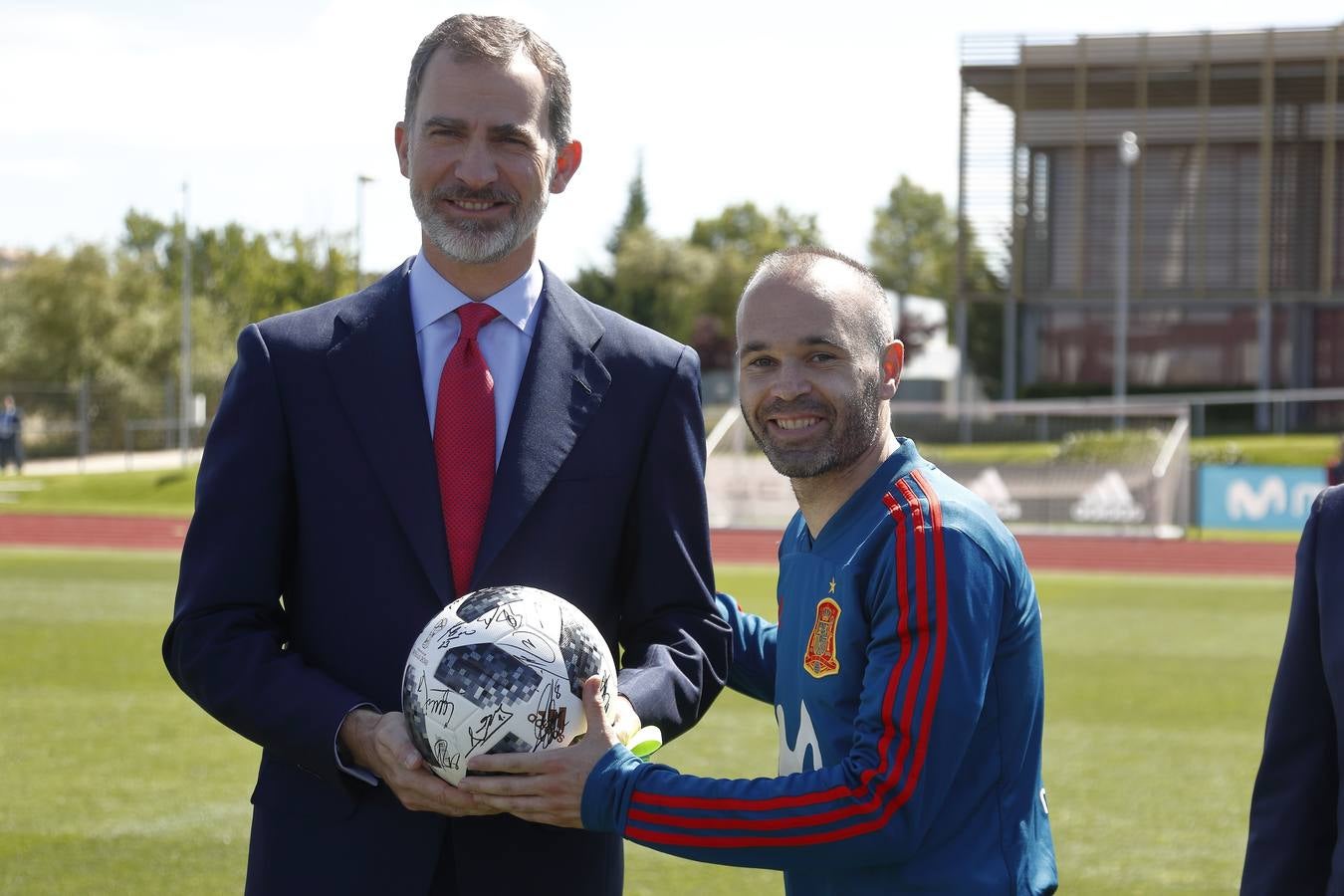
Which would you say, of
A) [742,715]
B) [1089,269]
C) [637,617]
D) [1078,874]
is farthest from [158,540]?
[1089,269]

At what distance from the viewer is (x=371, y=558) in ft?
10.1

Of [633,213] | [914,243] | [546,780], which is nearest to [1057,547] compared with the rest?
[546,780]

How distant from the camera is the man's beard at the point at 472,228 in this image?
3.15 metres

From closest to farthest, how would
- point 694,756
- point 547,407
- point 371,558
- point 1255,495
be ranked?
point 371,558 < point 547,407 < point 694,756 < point 1255,495

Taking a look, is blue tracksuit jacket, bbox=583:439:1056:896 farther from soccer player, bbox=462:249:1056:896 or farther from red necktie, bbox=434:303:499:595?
red necktie, bbox=434:303:499:595

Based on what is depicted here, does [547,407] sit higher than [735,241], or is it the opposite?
[735,241]

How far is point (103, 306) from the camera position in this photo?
2162 inches

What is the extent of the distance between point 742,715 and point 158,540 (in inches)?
673

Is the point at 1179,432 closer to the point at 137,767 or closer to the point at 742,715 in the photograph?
the point at 742,715

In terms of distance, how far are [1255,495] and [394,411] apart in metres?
24.9

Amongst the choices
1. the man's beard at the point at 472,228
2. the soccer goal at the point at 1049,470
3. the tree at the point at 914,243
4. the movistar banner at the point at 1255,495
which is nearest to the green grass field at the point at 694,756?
the man's beard at the point at 472,228

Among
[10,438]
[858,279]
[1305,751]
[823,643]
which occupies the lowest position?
[10,438]

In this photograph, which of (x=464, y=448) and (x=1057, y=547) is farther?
(x=1057, y=547)

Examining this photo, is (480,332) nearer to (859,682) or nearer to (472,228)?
(472,228)
